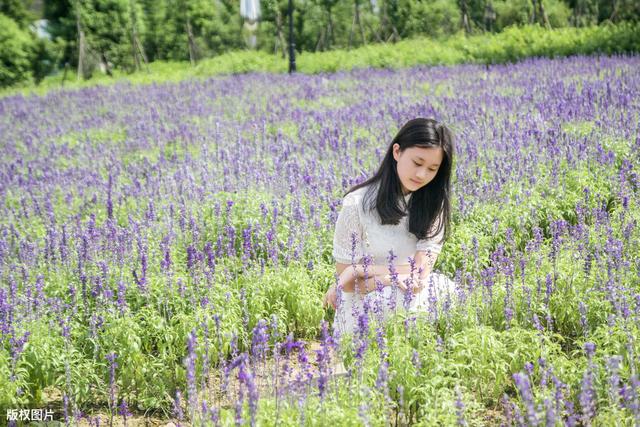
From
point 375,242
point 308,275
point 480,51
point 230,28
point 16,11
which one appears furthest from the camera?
point 230,28

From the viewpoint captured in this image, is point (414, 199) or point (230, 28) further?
point (230, 28)

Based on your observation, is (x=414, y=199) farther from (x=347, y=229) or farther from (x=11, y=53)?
(x=11, y=53)

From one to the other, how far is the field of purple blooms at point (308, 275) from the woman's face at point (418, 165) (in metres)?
0.58

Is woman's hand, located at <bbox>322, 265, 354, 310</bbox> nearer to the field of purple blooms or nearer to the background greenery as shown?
the field of purple blooms

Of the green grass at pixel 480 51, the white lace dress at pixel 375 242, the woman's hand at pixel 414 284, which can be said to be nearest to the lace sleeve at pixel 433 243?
the white lace dress at pixel 375 242

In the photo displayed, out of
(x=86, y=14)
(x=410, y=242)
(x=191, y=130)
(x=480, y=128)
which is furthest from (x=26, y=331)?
(x=86, y=14)

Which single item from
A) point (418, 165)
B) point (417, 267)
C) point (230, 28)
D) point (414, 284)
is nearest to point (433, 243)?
point (417, 267)

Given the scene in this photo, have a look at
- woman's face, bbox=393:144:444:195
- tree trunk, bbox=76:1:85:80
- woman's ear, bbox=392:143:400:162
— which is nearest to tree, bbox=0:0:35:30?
tree trunk, bbox=76:1:85:80

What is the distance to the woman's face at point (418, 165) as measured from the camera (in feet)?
12.5

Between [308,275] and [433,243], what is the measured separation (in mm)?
1221

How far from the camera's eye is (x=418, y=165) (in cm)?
388

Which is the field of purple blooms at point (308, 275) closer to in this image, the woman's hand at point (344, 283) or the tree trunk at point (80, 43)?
the woman's hand at point (344, 283)

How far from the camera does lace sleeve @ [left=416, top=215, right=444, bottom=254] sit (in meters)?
4.02

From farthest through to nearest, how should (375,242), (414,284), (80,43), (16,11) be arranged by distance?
(16,11) → (80,43) → (375,242) → (414,284)
